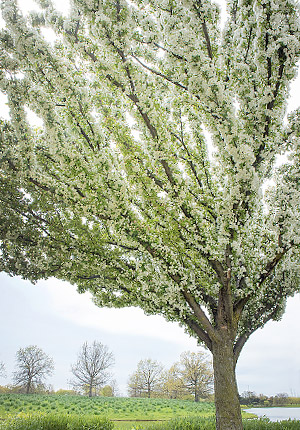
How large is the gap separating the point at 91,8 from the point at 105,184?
3.29 metres

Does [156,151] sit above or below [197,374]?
above

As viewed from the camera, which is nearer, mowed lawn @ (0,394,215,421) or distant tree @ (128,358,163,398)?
mowed lawn @ (0,394,215,421)

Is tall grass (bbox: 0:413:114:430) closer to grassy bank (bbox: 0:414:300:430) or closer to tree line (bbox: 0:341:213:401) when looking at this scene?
grassy bank (bbox: 0:414:300:430)

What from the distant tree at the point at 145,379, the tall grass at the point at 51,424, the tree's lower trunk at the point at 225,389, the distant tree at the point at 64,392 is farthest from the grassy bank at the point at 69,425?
the distant tree at the point at 64,392

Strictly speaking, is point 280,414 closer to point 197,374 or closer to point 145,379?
point 197,374

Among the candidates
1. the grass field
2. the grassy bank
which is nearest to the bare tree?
the grass field

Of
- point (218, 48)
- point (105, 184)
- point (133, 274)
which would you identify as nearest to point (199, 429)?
point (133, 274)

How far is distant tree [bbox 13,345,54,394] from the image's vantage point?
40031mm

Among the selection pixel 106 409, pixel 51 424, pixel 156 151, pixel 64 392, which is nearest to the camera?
pixel 156 151

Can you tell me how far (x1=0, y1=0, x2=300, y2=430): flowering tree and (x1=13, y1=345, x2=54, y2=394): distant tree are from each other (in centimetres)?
4284

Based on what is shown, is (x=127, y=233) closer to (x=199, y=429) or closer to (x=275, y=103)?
(x=275, y=103)

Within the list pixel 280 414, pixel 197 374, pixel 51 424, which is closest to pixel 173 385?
pixel 197 374

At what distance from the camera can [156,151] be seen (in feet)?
19.1

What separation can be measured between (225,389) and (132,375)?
52.1 meters
